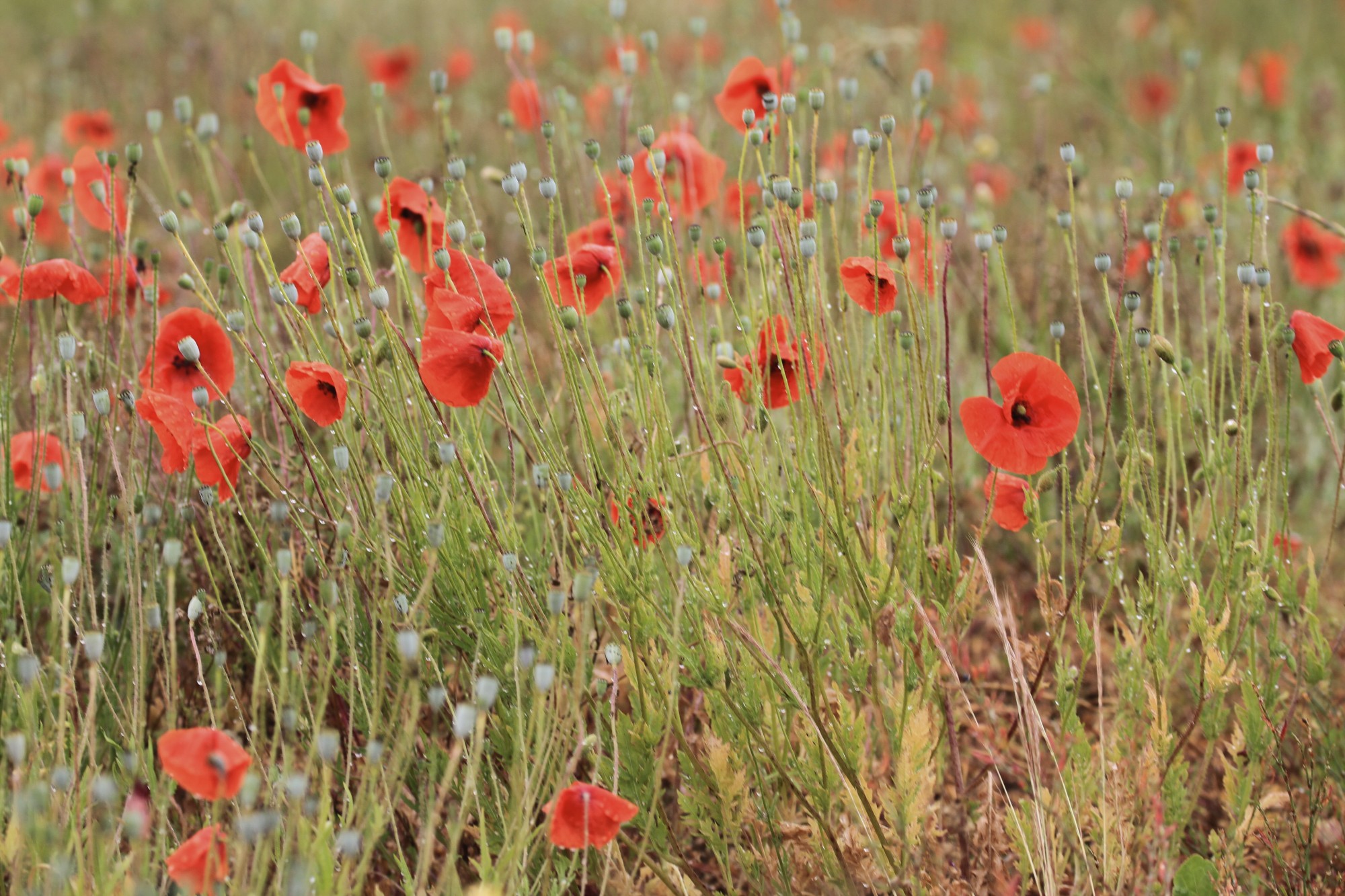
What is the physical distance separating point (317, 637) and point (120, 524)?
2.47 feet

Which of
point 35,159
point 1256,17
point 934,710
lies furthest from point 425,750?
point 1256,17

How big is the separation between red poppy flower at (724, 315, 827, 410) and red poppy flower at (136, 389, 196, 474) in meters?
0.73

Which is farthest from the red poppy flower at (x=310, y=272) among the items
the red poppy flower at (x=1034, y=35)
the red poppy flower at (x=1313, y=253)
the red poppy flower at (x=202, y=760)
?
the red poppy flower at (x=1034, y=35)

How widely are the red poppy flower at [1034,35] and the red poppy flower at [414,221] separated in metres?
4.24

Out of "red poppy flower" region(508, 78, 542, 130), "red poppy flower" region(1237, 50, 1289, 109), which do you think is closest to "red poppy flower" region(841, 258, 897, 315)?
"red poppy flower" region(508, 78, 542, 130)

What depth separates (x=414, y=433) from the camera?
5.57ft

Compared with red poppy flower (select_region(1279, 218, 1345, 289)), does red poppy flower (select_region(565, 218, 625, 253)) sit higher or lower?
higher

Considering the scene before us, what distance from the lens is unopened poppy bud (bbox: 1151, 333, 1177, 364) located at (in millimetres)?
1670

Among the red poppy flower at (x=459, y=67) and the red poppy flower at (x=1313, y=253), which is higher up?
the red poppy flower at (x=459, y=67)

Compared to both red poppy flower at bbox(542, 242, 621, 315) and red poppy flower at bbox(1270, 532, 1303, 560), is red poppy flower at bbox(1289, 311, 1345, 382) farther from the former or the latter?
red poppy flower at bbox(542, 242, 621, 315)

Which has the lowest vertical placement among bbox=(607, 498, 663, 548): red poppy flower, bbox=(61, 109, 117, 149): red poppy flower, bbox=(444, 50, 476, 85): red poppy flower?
bbox=(607, 498, 663, 548): red poppy flower

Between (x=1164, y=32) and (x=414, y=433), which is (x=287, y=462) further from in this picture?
(x=1164, y=32)

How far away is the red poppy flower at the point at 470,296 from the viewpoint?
160 centimetres

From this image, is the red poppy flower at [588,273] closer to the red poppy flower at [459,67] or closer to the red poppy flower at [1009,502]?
the red poppy flower at [1009,502]
